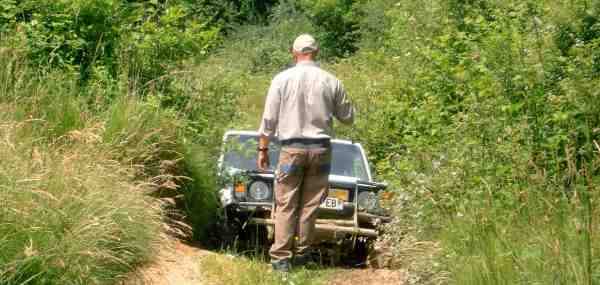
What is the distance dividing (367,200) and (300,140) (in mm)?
2252

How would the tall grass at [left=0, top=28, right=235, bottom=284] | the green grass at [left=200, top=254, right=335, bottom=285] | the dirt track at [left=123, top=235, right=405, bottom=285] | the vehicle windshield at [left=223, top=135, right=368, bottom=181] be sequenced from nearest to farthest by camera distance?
1. the tall grass at [left=0, top=28, right=235, bottom=284]
2. the dirt track at [left=123, top=235, right=405, bottom=285]
3. the green grass at [left=200, top=254, right=335, bottom=285]
4. the vehicle windshield at [left=223, top=135, right=368, bottom=181]

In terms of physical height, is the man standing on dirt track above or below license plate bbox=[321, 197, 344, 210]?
above

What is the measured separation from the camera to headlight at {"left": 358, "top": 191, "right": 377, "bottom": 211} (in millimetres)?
9484

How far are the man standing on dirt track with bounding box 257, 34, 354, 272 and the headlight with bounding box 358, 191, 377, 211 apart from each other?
187 centimetres

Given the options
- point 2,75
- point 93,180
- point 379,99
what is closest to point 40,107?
point 2,75

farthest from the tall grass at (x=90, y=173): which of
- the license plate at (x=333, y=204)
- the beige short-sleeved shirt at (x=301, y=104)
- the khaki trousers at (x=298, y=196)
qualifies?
the license plate at (x=333, y=204)

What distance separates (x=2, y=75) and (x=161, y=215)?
1613mm

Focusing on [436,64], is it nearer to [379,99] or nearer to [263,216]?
[379,99]

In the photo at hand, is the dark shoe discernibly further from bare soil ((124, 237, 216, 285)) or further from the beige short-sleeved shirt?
the beige short-sleeved shirt

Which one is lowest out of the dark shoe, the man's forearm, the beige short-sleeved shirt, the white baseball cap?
the dark shoe

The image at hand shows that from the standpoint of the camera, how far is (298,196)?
300 inches

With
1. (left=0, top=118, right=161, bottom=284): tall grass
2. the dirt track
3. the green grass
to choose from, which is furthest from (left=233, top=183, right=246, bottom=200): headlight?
(left=0, top=118, right=161, bottom=284): tall grass

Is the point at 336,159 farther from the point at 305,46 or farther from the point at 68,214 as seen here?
the point at 68,214

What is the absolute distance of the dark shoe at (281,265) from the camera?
7.48 m
